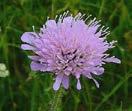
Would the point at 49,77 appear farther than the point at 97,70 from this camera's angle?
Yes

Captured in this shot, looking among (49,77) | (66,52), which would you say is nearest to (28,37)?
(66,52)

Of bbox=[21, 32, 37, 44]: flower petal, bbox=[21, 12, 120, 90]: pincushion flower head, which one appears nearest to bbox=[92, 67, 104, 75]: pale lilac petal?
bbox=[21, 12, 120, 90]: pincushion flower head

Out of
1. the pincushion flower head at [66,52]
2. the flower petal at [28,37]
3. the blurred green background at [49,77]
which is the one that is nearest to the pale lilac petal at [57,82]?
the pincushion flower head at [66,52]

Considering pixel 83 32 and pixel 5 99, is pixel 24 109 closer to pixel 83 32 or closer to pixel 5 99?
pixel 5 99

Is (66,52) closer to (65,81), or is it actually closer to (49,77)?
(65,81)

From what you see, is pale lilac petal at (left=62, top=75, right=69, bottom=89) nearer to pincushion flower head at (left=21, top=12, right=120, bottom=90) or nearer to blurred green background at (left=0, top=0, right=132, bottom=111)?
pincushion flower head at (left=21, top=12, right=120, bottom=90)

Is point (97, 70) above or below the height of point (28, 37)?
below
